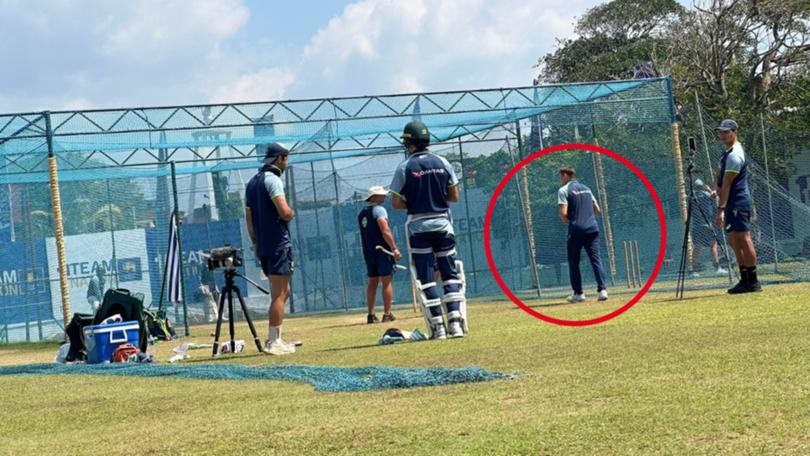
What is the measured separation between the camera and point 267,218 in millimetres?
12094

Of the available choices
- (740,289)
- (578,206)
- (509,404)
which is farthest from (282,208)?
(578,206)

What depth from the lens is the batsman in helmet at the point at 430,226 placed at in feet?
38.8

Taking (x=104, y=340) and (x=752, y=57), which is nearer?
(x=104, y=340)

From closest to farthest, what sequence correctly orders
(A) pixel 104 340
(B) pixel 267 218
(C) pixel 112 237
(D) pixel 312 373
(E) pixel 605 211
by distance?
(D) pixel 312 373
(B) pixel 267 218
(A) pixel 104 340
(C) pixel 112 237
(E) pixel 605 211

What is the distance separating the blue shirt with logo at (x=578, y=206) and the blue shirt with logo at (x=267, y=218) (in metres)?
6.40

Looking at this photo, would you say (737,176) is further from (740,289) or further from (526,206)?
(526,206)

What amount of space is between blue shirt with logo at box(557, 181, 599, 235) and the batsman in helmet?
5.65 metres

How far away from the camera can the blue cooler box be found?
12758 millimetres

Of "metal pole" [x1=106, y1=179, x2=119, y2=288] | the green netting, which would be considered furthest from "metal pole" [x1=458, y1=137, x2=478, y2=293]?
"metal pole" [x1=106, y1=179, x2=119, y2=288]

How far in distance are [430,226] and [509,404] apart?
5.55 meters

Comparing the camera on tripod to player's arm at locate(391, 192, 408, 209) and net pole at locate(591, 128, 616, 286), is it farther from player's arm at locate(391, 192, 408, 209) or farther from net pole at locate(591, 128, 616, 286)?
net pole at locate(591, 128, 616, 286)

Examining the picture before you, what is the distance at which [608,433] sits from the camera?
5.13 m

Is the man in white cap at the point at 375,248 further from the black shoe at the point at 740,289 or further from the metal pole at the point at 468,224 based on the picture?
the metal pole at the point at 468,224

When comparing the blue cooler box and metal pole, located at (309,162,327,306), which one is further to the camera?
metal pole, located at (309,162,327,306)
